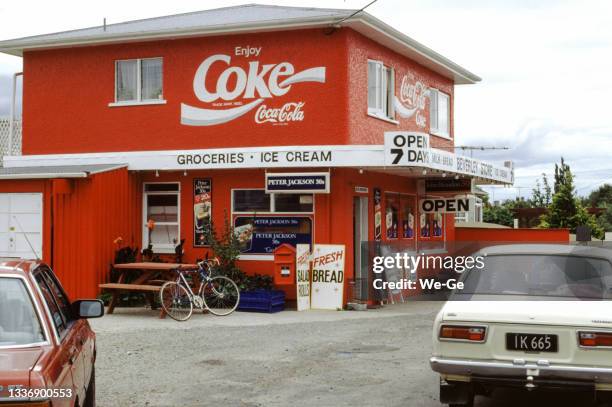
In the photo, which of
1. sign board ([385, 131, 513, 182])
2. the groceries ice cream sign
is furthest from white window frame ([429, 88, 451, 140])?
the groceries ice cream sign

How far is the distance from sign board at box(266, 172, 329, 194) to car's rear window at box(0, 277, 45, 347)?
460 inches

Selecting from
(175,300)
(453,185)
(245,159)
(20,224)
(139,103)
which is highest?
(139,103)

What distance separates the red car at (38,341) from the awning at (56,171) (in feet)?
36.4

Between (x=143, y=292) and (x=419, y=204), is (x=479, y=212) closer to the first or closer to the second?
(x=419, y=204)

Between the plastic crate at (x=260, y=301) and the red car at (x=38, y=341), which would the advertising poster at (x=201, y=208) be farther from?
the red car at (x=38, y=341)

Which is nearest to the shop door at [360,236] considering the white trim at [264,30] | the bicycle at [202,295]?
the bicycle at [202,295]

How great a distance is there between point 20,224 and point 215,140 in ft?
14.8

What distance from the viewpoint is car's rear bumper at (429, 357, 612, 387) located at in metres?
6.66

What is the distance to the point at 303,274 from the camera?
55.5ft

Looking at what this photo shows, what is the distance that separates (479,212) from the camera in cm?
4406

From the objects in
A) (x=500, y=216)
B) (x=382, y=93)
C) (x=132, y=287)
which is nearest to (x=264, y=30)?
(x=382, y=93)

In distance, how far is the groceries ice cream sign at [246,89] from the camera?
17797 millimetres

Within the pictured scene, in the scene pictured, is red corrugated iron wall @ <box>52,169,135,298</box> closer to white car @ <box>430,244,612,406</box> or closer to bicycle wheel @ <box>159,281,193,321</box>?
bicycle wheel @ <box>159,281,193,321</box>
